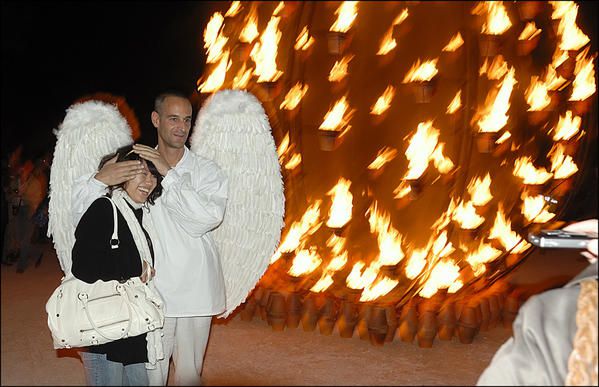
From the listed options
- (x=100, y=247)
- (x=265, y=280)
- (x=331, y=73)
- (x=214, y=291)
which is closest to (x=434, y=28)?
(x=331, y=73)

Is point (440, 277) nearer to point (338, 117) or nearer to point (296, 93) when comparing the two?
point (338, 117)

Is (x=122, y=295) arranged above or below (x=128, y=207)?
below

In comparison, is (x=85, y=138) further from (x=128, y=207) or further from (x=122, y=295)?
(x=122, y=295)

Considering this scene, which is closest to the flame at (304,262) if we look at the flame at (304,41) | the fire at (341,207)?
the fire at (341,207)

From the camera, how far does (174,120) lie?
3.17m

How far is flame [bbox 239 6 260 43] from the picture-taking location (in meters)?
5.14

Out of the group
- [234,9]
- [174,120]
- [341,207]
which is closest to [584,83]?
[341,207]

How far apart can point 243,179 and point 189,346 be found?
0.97 m

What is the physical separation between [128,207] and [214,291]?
59 cm

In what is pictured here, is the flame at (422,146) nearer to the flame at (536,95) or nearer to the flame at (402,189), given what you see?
the flame at (402,189)

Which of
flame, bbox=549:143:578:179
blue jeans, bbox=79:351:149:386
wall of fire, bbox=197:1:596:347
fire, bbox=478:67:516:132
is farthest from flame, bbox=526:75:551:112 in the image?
blue jeans, bbox=79:351:149:386

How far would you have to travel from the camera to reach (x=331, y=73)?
192 inches

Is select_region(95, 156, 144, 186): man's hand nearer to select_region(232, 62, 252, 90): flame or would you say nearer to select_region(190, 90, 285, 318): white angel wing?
select_region(190, 90, 285, 318): white angel wing

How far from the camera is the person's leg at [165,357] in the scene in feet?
10.1
